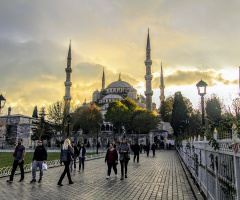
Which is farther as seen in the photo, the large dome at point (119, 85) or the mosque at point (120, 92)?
the large dome at point (119, 85)

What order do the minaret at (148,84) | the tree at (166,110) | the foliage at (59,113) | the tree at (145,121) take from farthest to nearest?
the tree at (166,110)
the minaret at (148,84)
the tree at (145,121)
the foliage at (59,113)

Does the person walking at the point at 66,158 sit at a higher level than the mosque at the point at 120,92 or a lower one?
lower

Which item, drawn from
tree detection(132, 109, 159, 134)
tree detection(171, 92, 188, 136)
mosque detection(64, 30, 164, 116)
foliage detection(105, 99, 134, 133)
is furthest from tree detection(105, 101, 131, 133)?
tree detection(171, 92, 188, 136)

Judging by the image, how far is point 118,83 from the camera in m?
97.6

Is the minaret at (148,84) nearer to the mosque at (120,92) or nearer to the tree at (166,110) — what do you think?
the mosque at (120,92)

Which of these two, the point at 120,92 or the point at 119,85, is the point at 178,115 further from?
the point at 119,85

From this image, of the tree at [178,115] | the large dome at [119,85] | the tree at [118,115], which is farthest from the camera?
the large dome at [119,85]

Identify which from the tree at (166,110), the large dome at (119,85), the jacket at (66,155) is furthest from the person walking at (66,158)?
the large dome at (119,85)

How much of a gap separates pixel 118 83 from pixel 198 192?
91.8m

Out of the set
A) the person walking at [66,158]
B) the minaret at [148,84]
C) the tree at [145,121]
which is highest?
the minaret at [148,84]

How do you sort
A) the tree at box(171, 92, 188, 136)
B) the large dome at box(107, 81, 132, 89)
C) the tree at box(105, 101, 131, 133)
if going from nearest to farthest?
1. the tree at box(171, 92, 188, 136)
2. the tree at box(105, 101, 131, 133)
3. the large dome at box(107, 81, 132, 89)

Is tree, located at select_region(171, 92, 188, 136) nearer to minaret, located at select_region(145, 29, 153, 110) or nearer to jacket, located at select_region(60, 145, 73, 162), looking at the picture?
minaret, located at select_region(145, 29, 153, 110)

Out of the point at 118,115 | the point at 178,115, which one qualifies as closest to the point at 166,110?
the point at 118,115

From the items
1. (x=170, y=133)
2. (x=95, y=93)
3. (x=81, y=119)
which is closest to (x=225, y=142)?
(x=81, y=119)
